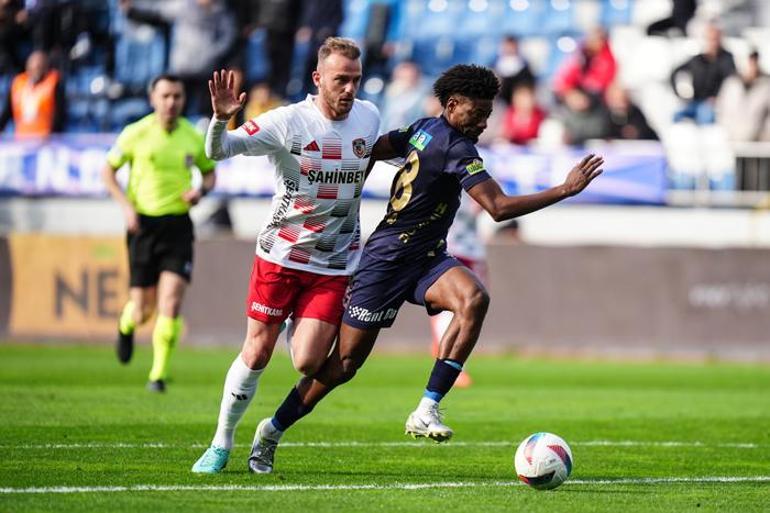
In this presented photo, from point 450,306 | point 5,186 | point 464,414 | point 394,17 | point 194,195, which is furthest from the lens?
point 394,17

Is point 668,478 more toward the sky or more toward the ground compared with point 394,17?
more toward the ground

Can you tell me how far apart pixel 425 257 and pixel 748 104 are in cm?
1581

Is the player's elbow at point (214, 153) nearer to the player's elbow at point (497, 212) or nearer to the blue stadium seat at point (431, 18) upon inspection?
the player's elbow at point (497, 212)

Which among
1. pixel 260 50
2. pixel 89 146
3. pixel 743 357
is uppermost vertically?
pixel 260 50

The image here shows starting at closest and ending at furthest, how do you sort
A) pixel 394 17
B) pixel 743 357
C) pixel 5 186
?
pixel 743 357 → pixel 5 186 → pixel 394 17

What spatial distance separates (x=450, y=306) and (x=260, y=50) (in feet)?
58.5

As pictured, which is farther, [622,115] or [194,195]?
[622,115]

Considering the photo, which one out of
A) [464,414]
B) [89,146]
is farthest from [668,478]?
[89,146]

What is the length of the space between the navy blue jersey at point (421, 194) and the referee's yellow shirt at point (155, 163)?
17.8 feet

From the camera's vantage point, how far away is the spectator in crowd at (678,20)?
2501 centimetres

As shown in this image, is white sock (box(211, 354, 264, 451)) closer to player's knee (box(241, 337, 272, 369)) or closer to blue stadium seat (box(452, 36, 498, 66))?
player's knee (box(241, 337, 272, 369))

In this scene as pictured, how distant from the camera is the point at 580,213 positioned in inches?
905

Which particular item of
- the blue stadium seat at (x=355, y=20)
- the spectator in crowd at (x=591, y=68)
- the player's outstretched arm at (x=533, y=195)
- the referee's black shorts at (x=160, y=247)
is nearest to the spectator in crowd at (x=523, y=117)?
the spectator in crowd at (x=591, y=68)

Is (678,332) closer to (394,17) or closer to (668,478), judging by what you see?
(394,17)
